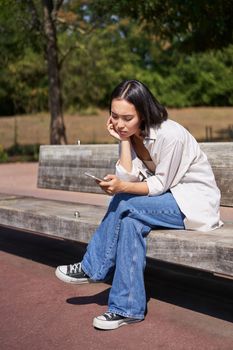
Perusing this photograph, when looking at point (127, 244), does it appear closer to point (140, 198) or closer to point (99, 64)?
point (140, 198)

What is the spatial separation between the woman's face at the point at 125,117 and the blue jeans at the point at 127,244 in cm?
39

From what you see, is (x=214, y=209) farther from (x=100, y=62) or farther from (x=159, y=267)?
(x=100, y=62)

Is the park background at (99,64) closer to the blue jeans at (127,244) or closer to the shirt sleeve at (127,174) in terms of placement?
the shirt sleeve at (127,174)

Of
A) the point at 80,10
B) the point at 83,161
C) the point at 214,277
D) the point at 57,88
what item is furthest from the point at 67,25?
the point at 214,277

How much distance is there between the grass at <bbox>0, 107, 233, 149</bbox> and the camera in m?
23.5

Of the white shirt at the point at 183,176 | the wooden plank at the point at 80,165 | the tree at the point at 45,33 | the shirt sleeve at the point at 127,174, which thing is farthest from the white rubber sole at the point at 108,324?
the tree at the point at 45,33

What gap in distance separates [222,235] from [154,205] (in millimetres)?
420

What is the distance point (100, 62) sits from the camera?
115 feet

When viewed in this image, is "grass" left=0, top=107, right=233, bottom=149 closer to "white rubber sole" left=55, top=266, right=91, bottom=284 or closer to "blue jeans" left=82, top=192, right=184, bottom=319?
"white rubber sole" left=55, top=266, right=91, bottom=284

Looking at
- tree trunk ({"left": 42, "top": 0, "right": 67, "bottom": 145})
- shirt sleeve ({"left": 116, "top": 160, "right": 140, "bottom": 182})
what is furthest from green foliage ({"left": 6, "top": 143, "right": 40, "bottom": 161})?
shirt sleeve ({"left": 116, "top": 160, "right": 140, "bottom": 182})

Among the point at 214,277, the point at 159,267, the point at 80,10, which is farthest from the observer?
the point at 80,10

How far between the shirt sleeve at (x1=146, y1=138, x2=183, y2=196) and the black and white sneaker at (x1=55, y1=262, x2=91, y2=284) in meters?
0.71

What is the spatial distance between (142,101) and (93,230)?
35.3 inches

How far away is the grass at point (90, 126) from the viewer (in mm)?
23469
